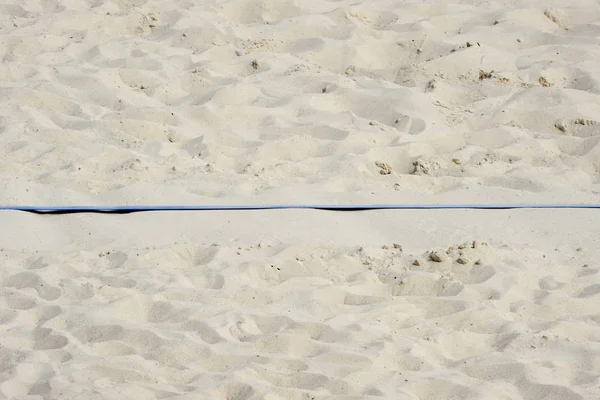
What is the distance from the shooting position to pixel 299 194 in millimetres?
4188

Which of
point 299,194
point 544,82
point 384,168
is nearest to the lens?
point 299,194

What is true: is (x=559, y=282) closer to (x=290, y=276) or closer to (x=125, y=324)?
(x=290, y=276)

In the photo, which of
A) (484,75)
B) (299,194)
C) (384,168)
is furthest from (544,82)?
(299,194)

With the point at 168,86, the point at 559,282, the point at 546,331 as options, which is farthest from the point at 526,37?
the point at 546,331

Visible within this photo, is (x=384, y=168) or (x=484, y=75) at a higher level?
(x=484, y=75)

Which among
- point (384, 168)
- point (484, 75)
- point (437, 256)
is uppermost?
point (484, 75)

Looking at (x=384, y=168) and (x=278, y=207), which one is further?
(x=384, y=168)

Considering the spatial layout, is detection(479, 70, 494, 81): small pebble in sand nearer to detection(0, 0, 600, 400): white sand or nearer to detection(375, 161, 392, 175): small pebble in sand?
detection(0, 0, 600, 400): white sand

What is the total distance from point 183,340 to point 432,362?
0.77 metres

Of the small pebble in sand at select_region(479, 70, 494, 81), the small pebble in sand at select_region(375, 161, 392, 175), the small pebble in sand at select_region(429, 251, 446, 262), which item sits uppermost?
the small pebble in sand at select_region(479, 70, 494, 81)

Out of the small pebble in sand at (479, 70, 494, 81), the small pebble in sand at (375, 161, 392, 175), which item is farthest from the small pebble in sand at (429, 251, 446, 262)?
the small pebble in sand at (479, 70, 494, 81)

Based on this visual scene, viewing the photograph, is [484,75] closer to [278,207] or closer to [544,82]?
[544,82]

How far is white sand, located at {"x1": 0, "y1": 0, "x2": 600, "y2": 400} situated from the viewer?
3.00 m

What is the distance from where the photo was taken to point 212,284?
3471mm
